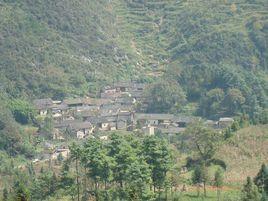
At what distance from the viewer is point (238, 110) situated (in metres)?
68.8

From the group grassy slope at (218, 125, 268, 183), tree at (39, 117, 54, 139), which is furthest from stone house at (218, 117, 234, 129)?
grassy slope at (218, 125, 268, 183)

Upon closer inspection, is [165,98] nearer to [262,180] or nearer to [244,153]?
[244,153]

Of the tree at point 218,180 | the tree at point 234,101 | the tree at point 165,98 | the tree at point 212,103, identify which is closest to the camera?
the tree at point 218,180

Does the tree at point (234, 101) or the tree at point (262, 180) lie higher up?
the tree at point (234, 101)

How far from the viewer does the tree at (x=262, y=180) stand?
1230 inches

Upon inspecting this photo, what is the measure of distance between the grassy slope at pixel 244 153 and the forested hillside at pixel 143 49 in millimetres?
24944

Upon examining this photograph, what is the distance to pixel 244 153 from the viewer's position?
40.7 m

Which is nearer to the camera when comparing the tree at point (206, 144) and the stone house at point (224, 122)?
the tree at point (206, 144)

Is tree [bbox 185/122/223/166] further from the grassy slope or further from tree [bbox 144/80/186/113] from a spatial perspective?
tree [bbox 144/80/186/113]

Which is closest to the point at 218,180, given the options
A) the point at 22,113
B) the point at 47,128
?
the point at 47,128

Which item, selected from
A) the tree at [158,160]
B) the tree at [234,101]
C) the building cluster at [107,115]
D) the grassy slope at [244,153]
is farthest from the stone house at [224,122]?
the tree at [158,160]

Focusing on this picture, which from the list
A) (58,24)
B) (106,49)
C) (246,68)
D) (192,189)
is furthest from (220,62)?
(192,189)

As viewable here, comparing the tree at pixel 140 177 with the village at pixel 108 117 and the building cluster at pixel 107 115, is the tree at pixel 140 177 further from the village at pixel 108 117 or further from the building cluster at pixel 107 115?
the building cluster at pixel 107 115

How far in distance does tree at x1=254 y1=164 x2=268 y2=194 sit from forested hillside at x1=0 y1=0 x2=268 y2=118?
35657mm
